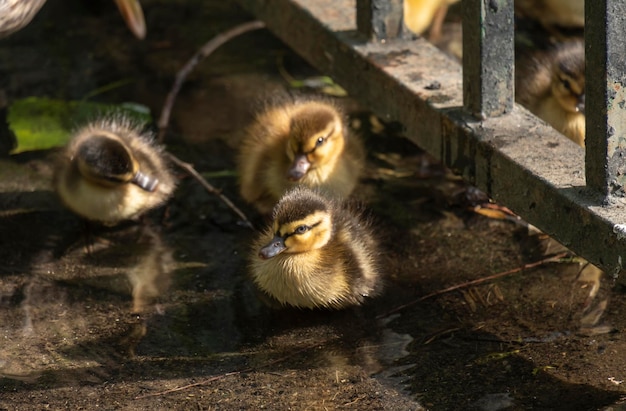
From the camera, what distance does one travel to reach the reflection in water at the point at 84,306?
2922 mm

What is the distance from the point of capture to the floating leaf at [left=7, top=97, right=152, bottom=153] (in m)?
4.22

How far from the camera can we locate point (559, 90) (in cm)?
396

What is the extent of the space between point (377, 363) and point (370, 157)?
1371 mm

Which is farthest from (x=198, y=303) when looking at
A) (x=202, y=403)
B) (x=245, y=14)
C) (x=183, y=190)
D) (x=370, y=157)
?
(x=245, y=14)

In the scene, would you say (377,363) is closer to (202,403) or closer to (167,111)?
(202,403)

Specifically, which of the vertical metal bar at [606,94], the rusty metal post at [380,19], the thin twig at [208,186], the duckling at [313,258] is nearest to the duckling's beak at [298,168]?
the thin twig at [208,186]

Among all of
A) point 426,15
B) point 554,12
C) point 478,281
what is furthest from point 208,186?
point 554,12

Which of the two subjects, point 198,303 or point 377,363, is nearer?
point 377,363

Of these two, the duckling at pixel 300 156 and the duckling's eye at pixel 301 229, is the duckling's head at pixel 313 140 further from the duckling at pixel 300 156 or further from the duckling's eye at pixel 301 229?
the duckling's eye at pixel 301 229

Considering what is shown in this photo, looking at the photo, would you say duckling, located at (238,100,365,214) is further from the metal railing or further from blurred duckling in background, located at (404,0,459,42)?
blurred duckling in background, located at (404,0,459,42)

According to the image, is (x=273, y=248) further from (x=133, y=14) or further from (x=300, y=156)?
(x=133, y=14)

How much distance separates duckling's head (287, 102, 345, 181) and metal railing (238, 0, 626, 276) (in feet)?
0.47

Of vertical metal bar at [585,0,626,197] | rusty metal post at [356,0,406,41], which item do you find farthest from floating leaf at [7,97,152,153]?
vertical metal bar at [585,0,626,197]

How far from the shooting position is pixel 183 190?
3.97 m
